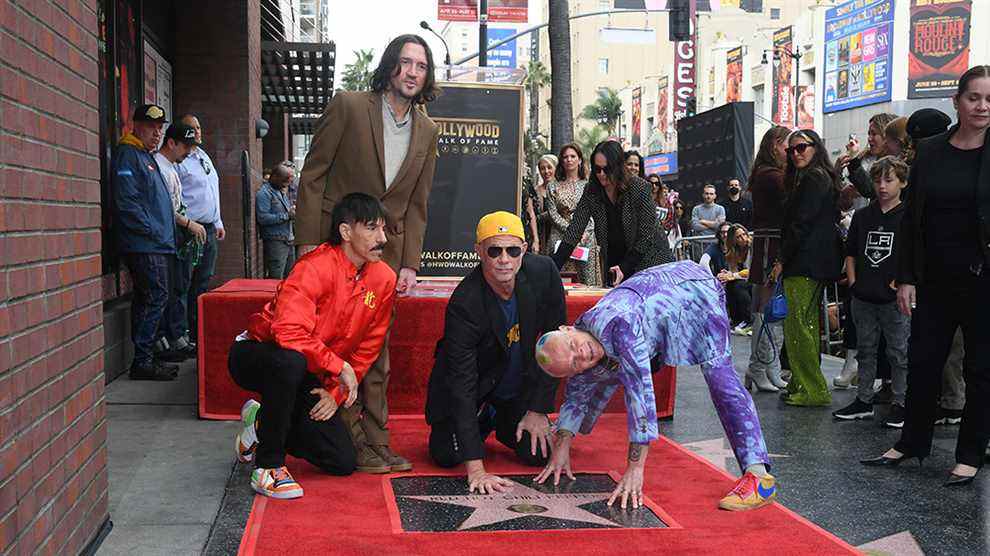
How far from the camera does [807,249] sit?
7.00 metres

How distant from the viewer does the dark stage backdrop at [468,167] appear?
8.14 metres

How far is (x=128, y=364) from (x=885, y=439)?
5257 millimetres

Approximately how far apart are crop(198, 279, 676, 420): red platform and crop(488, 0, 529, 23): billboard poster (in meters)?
20.4

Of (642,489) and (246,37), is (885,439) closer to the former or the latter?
(642,489)

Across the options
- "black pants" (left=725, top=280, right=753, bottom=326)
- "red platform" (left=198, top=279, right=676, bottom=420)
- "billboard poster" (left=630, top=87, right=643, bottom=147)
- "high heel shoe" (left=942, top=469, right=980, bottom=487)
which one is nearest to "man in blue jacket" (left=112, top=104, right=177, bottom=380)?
"red platform" (left=198, top=279, right=676, bottom=420)

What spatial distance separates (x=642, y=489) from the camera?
4.77 metres

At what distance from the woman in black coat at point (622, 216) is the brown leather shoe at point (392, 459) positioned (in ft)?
6.93

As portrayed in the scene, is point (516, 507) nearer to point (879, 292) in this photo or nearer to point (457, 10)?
point (879, 292)

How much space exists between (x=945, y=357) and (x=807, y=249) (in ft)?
6.01

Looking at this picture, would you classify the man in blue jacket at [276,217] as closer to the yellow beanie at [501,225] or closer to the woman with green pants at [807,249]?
the woman with green pants at [807,249]

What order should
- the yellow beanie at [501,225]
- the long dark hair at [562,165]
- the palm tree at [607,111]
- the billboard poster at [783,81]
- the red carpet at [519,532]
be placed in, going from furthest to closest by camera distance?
the palm tree at [607,111]
the billboard poster at [783,81]
the long dark hair at [562,165]
the yellow beanie at [501,225]
the red carpet at [519,532]

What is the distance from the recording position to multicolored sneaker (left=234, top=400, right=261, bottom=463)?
493cm

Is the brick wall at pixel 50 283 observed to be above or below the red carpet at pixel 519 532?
above

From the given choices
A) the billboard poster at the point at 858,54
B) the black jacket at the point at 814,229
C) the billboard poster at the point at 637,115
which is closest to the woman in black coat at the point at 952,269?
the black jacket at the point at 814,229
